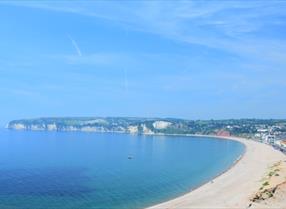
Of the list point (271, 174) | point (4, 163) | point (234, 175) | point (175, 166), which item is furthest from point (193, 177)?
point (4, 163)

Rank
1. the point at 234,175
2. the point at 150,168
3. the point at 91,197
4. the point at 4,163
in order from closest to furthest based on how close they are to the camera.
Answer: the point at 91,197 < the point at 234,175 < the point at 150,168 < the point at 4,163

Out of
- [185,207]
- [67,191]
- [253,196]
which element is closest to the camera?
[185,207]

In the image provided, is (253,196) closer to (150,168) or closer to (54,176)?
(54,176)

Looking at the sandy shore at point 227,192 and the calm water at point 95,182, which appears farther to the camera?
the calm water at point 95,182

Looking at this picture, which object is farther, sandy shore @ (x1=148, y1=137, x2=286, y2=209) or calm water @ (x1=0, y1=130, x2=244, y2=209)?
calm water @ (x1=0, y1=130, x2=244, y2=209)

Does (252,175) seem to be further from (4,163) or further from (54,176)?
(4,163)

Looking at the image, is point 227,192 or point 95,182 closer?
point 227,192

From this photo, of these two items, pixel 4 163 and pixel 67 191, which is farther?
pixel 4 163

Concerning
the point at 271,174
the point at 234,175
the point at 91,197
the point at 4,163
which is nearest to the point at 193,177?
the point at 234,175

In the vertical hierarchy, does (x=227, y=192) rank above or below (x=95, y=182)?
above
